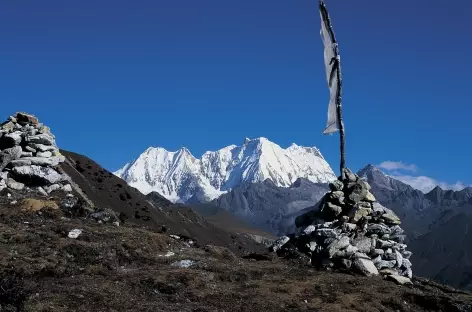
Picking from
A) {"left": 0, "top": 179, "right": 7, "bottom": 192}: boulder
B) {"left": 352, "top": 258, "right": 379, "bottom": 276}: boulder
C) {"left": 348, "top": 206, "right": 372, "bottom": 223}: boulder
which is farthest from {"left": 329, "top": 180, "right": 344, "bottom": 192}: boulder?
{"left": 0, "top": 179, "right": 7, "bottom": 192}: boulder

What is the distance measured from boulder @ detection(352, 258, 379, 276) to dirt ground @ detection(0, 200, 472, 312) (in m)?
1.11

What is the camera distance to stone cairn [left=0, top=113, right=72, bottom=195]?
37781 mm

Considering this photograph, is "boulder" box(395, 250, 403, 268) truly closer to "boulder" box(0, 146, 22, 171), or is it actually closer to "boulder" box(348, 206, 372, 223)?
"boulder" box(348, 206, 372, 223)

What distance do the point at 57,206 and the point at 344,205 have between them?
1797cm

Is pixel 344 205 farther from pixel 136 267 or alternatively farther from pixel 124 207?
pixel 124 207

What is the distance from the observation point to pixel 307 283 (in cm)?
2336

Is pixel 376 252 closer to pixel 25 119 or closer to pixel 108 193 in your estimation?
pixel 25 119

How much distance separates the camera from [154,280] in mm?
21141

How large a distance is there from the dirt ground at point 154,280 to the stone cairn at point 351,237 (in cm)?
157

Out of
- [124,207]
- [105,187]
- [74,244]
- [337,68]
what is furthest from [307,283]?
[105,187]

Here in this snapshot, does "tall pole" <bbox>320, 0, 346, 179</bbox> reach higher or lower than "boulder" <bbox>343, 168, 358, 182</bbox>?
higher

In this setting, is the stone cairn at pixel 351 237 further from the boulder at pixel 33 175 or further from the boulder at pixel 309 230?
the boulder at pixel 33 175

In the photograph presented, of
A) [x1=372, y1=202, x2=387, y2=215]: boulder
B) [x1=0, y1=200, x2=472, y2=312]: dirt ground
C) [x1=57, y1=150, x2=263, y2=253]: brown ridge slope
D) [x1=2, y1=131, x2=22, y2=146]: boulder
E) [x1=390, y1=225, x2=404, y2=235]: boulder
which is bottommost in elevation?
[x1=0, y1=200, x2=472, y2=312]: dirt ground

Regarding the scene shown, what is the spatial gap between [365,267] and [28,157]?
1009 inches
